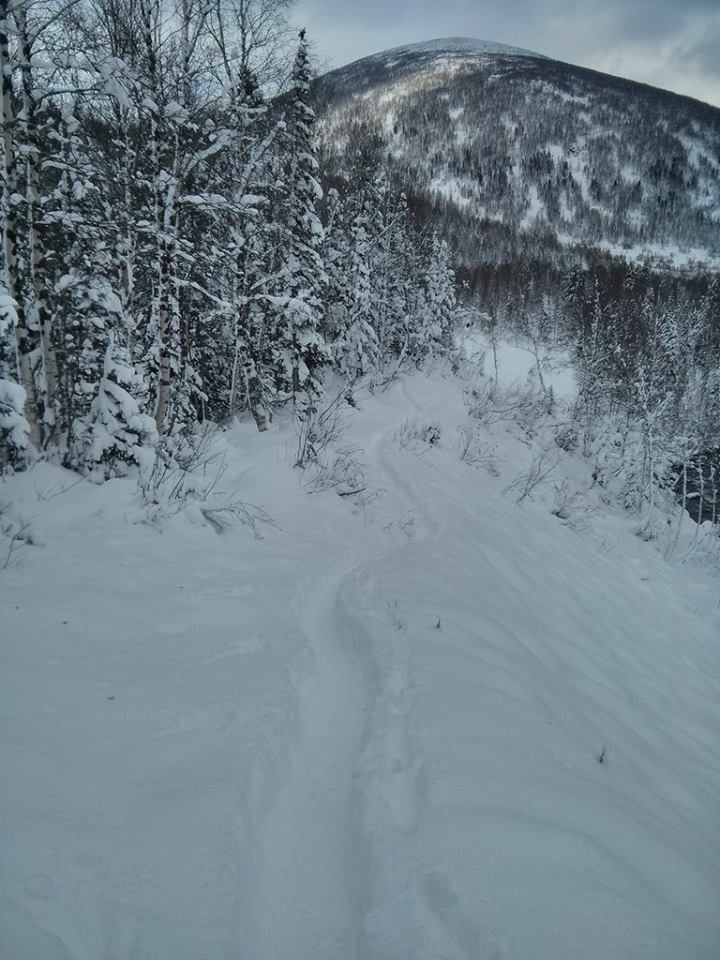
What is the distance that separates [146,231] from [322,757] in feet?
27.6

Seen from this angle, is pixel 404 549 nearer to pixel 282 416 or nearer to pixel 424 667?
pixel 424 667

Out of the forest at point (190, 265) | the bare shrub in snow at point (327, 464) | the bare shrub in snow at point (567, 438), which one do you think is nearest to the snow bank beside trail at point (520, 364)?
the forest at point (190, 265)

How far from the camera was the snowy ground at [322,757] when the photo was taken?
167 cm

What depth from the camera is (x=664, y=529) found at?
12047 mm

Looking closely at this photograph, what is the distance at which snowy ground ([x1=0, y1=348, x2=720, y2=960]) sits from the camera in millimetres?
1665

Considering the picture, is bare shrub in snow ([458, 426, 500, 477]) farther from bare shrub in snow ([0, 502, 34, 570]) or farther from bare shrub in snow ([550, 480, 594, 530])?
bare shrub in snow ([0, 502, 34, 570])

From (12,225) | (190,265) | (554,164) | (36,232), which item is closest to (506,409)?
(190,265)

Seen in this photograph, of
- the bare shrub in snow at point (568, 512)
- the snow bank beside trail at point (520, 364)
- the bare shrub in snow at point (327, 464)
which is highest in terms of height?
the snow bank beside trail at point (520, 364)

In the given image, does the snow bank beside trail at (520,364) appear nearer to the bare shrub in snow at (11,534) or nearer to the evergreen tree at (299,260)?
the evergreen tree at (299,260)

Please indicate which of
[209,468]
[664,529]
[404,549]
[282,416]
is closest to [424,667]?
[404,549]

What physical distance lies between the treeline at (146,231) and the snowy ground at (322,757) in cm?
227

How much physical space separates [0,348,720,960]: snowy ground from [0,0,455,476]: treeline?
2.27m

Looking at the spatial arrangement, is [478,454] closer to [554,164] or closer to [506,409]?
[506,409]

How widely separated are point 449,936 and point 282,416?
1455 centimetres
